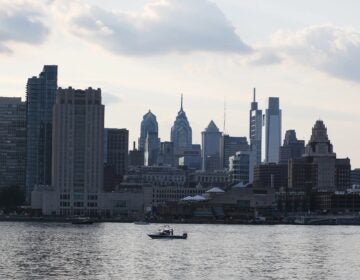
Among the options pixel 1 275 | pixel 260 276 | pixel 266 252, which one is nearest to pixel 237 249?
pixel 266 252

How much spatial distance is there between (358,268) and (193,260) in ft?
→ 72.3

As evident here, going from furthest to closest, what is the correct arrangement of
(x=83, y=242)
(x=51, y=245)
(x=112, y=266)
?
(x=83, y=242) → (x=51, y=245) → (x=112, y=266)

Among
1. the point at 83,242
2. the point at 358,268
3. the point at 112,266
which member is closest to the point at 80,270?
the point at 112,266

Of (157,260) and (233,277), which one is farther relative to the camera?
(157,260)

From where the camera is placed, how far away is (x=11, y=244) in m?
184

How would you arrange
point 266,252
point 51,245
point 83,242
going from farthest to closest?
point 83,242
point 51,245
point 266,252

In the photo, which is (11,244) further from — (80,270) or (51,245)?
(80,270)

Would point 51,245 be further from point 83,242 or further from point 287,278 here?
point 287,278

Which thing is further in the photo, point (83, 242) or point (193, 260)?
point (83, 242)

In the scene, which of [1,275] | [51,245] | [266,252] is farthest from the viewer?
[51,245]

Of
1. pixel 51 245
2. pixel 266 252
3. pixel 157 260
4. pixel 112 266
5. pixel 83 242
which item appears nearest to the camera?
pixel 112 266

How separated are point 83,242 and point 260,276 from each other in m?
73.9

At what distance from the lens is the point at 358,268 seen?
138000 millimetres

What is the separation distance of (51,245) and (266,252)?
35.2 m
